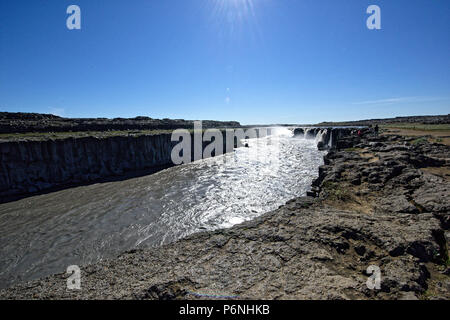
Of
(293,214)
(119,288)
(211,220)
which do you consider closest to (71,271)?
(119,288)

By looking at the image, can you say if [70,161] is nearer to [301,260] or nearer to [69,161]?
[69,161]

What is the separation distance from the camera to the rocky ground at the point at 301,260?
4.05 m

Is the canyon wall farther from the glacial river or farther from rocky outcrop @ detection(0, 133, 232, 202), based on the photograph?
the glacial river

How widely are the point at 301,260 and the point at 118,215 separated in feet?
49.2

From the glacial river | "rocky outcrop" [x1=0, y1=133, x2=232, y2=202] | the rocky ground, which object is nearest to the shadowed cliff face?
"rocky outcrop" [x1=0, y1=133, x2=232, y2=202]

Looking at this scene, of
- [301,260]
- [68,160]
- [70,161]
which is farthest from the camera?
[70,161]

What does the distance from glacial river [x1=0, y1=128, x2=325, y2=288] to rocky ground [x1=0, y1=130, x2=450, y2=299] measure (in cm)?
621

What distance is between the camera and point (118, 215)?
51.6 ft

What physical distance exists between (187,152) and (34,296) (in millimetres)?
40106

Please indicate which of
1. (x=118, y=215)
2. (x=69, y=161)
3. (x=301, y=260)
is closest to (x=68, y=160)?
(x=69, y=161)

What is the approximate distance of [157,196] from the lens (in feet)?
66.6

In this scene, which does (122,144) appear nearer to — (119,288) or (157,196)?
(157,196)

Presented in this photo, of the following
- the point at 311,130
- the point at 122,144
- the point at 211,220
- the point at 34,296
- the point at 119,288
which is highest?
the point at 311,130

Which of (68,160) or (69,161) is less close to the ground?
(68,160)
